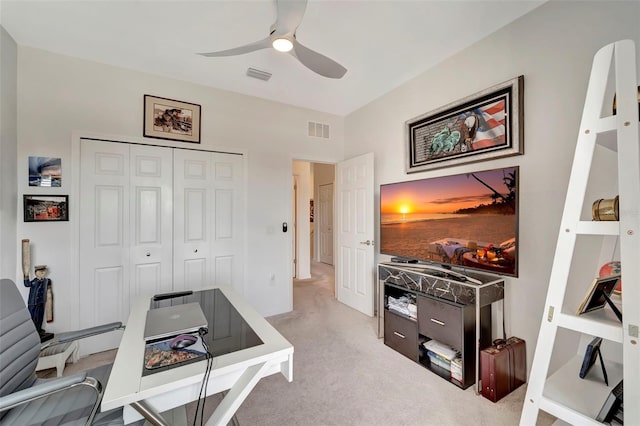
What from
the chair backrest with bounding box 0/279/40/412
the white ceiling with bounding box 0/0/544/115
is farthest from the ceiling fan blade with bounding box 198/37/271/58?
the chair backrest with bounding box 0/279/40/412

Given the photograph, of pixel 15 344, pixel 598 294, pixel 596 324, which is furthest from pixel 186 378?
pixel 598 294

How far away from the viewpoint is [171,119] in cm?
286

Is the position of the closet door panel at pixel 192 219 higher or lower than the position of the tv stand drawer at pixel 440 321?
higher

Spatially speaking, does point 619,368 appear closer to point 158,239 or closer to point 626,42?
point 626,42

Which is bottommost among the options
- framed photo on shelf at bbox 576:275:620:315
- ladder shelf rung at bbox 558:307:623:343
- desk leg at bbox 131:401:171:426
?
desk leg at bbox 131:401:171:426

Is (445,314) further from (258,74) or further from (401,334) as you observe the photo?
(258,74)

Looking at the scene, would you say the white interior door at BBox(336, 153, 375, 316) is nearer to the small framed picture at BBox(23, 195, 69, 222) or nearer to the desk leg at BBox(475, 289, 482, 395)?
the desk leg at BBox(475, 289, 482, 395)

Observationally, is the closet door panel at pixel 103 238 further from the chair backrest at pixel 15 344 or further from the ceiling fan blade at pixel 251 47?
the ceiling fan blade at pixel 251 47

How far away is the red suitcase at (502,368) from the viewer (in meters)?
1.81

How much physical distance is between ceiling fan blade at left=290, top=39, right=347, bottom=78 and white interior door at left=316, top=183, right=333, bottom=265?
4.38m

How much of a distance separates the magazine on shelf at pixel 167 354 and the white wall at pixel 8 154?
189cm

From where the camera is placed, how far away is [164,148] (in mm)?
2830

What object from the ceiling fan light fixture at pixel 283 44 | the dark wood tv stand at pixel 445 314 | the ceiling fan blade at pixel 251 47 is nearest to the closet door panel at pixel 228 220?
the ceiling fan blade at pixel 251 47

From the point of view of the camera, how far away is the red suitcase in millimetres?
1807
